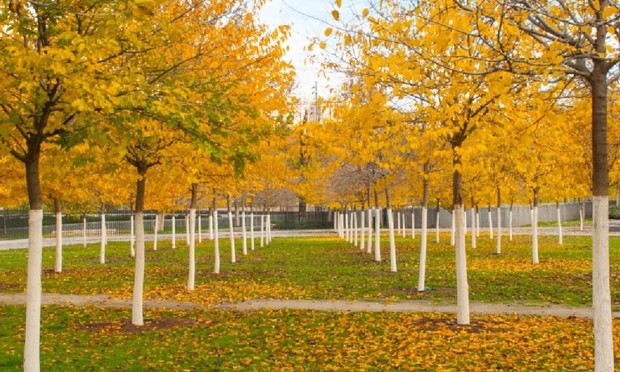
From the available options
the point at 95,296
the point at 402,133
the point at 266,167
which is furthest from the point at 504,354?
the point at 95,296

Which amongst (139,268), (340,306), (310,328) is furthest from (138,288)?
(340,306)

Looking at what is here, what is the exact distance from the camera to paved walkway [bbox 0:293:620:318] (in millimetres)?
12070

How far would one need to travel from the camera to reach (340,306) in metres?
12.9

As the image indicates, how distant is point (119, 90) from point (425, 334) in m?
6.25

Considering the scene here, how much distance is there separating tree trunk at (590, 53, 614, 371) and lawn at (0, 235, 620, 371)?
173 centimetres

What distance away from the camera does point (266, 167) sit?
11922 mm

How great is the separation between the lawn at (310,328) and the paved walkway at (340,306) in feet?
1.95

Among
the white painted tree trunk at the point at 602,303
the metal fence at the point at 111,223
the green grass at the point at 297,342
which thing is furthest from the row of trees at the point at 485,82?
the metal fence at the point at 111,223

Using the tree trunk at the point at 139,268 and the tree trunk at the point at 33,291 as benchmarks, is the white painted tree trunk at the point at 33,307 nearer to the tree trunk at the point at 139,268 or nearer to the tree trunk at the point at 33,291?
the tree trunk at the point at 33,291

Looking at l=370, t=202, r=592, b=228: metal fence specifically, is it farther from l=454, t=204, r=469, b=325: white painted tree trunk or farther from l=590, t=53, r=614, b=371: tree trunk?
l=590, t=53, r=614, b=371: tree trunk

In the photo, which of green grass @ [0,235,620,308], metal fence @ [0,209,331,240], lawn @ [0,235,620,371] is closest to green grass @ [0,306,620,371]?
lawn @ [0,235,620,371]

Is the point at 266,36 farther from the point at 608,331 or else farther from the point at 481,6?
the point at 608,331

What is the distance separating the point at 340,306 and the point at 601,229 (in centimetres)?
750

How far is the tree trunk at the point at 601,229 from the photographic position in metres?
6.05
